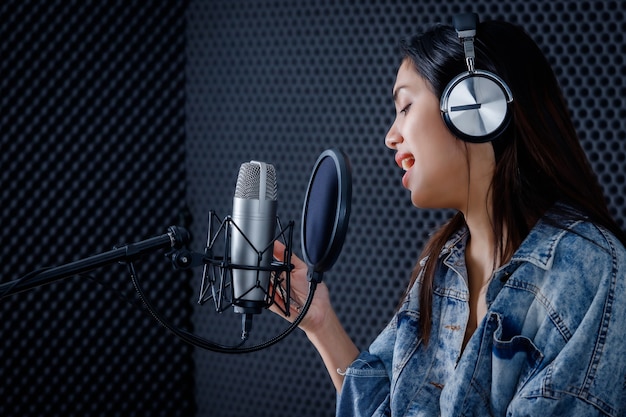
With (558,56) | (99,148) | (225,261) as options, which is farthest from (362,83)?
(225,261)

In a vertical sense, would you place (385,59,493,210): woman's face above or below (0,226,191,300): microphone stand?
above

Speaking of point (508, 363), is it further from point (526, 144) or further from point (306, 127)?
point (306, 127)

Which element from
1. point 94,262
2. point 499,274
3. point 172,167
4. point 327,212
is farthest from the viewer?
point 172,167

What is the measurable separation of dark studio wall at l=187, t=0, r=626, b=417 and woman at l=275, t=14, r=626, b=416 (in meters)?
0.83

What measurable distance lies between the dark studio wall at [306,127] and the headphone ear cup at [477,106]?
0.97 metres

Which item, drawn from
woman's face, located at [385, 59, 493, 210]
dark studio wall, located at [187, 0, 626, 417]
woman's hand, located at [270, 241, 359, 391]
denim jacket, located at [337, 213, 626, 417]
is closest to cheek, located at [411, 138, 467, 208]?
woman's face, located at [385, 59, 493, 210]

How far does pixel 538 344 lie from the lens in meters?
0.92

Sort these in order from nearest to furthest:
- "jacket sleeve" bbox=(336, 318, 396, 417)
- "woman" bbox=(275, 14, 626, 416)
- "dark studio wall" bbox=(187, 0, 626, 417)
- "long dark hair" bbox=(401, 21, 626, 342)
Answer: "woman" bbox=(275, 14, 626, 416)
"long dark hair" bbox=(401, 21, 626, 342)
"jacket sleeve" bbox=(336, 318, 396, 417)
"dark studio wall" bbox=(187, 0, 626, 417)

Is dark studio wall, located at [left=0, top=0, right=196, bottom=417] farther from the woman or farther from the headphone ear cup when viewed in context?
the headphone ear cup

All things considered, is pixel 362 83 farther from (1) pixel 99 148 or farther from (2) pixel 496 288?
(2) pixel 496 288

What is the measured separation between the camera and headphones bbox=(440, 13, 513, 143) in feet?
3.15

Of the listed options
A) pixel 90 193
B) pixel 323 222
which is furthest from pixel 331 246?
pixel 90 193

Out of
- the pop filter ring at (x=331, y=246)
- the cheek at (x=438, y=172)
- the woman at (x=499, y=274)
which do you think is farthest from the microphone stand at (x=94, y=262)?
the cheek at (x=438, y=172)

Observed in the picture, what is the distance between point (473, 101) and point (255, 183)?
1.12 feet
